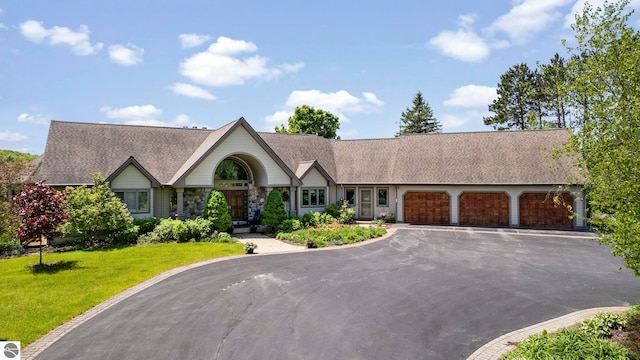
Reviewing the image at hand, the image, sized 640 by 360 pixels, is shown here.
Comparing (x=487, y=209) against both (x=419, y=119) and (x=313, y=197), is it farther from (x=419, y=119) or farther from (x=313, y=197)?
(x=419, y=119)

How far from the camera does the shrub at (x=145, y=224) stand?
2208cm

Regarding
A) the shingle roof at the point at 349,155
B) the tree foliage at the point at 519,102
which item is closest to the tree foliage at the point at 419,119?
the tree foliage at the point at 519,102

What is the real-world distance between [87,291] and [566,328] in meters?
15.2

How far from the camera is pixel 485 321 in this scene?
33.5 feet

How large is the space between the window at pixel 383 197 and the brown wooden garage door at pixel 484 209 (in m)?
5.92

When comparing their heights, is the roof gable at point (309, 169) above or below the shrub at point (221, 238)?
above

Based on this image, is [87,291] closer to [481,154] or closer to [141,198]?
[141,198]

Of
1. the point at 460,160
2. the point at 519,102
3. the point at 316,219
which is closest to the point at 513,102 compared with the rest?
the point at 519,102

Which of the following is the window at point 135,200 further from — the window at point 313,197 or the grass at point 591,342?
the grass at point 591,342

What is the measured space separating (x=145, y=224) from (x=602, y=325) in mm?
22345

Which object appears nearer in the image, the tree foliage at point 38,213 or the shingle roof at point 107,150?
the tree foliage at point 38,213

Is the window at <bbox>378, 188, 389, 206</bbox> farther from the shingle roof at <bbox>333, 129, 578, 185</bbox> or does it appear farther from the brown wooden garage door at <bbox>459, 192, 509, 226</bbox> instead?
the brown wooden garage door at <bbox>459, 192, 509, 226</bbox>

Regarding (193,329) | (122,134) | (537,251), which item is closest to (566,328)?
(193,329)

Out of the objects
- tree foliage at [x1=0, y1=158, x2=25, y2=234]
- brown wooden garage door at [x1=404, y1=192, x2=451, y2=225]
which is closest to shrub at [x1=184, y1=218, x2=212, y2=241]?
tree foliage at [x1=0, y1=158, x2=25, y2=234]
